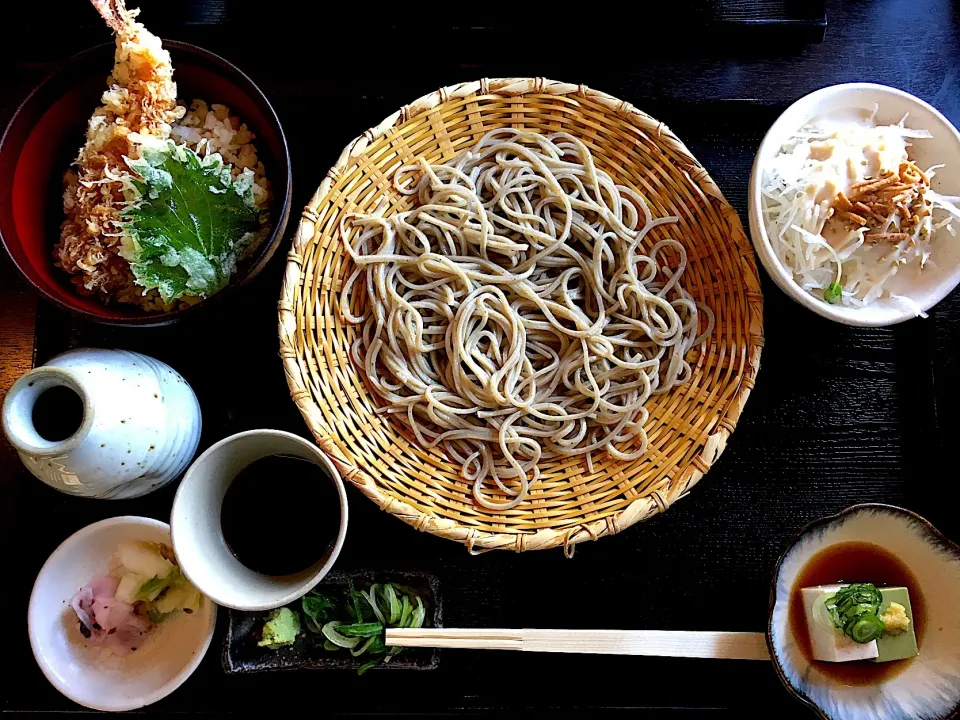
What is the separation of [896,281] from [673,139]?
2.16ft

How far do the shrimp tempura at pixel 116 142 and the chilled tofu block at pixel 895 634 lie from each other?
191cm

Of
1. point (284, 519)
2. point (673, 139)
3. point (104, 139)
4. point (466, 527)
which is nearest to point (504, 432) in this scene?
point (466, 527)

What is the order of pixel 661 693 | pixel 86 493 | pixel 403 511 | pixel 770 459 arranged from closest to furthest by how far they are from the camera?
pixel 86 493, pixel 403 511, pixel 661 693, pixel 770 459

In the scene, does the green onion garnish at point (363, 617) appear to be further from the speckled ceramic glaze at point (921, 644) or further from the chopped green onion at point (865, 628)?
the chopped green onion at point (865, 628)

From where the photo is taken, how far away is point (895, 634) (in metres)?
1.72

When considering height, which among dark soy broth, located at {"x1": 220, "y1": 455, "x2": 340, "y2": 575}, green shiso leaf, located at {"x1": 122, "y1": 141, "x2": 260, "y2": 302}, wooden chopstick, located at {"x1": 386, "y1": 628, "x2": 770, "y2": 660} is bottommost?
wooden chopstick, located at {"x1": 386, "y1": 628, "x2": 770, "y2": 660}

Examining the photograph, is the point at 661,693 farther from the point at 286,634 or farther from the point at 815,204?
the point at 815,204

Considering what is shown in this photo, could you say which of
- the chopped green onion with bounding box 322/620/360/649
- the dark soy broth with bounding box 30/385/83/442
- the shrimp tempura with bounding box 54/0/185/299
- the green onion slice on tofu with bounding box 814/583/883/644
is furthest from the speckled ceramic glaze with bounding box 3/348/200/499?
the green onion slice on tofu with bounding box 814/583/883/644

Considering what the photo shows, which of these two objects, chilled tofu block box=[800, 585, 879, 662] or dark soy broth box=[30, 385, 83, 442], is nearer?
dark soy broth box=[30, 385, 83, 442]

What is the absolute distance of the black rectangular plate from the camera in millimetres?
1710

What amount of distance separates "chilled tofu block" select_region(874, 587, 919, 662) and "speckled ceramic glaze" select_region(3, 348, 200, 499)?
1653mm

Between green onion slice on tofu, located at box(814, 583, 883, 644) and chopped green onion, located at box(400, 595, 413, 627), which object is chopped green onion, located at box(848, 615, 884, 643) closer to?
green onion slice on tofu, located at box(814, 583, 883, 644)

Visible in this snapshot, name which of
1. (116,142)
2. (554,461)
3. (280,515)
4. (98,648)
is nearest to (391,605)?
(280,515)

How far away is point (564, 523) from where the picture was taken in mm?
1758
